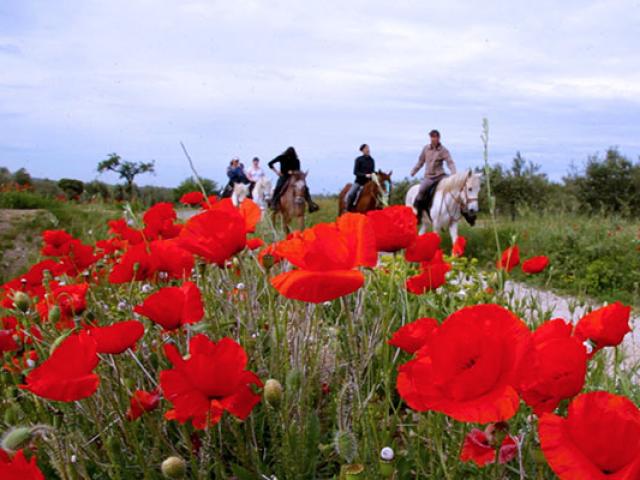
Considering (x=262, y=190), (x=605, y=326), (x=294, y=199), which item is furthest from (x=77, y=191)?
(x=605, y=326)

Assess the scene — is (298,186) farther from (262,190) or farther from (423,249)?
(423,249)

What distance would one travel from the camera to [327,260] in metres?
1.10

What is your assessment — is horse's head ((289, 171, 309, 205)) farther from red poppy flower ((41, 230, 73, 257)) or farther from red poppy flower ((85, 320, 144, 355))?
red poppy flower ((85, 320, 144, 355))

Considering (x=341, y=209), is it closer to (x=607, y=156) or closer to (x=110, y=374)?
(x=607, y=156)

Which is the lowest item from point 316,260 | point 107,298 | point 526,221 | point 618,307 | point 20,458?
point 526,221

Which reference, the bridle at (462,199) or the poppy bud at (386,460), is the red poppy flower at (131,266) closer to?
the poppy bud at (386,460)

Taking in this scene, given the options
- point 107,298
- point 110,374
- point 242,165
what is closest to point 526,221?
point 242,165

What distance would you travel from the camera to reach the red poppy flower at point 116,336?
1319mm

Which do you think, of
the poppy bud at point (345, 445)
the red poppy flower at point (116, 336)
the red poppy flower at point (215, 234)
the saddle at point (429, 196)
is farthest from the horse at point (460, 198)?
the poppy bud at point (345, 445)

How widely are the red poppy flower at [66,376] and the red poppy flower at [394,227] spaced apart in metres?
0.81

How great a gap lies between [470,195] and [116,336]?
411 inches

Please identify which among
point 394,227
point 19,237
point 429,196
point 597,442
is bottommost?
point 19,237

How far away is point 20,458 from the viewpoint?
3.08 ft

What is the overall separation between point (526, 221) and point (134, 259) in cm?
1327
